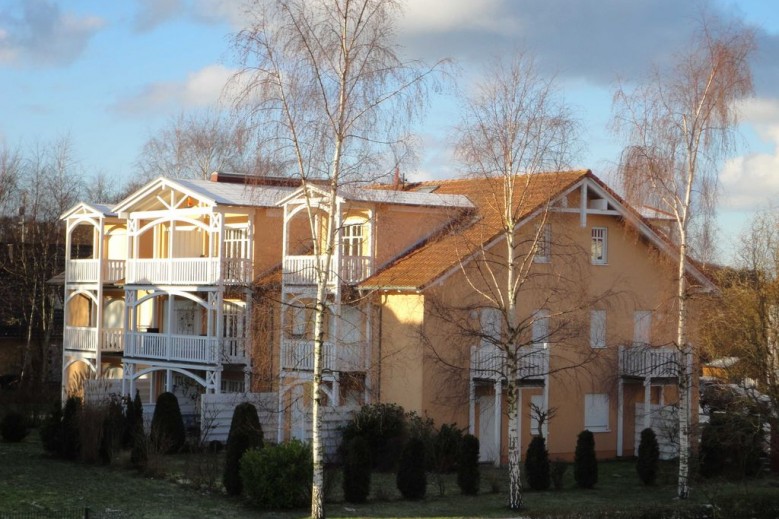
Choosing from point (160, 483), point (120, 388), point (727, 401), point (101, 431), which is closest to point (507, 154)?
point (727, 401)

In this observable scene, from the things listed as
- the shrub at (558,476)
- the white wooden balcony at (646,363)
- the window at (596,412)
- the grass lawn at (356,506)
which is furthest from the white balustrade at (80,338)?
the shrub at (558,476)

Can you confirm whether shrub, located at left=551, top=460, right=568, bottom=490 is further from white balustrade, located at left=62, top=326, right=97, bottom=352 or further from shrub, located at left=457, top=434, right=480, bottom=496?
white balustrade, located at left=62, top=326, right=97, bottom=352

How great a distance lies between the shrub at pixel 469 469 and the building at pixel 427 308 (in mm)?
3029

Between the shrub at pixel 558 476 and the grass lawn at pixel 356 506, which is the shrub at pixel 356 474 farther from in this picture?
the shrub at pixel 558 476

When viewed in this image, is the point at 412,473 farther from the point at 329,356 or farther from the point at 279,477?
the point at 329,356

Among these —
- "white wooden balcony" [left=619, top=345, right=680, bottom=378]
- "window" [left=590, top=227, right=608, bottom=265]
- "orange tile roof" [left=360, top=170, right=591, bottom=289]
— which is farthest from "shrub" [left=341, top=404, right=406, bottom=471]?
"window" [left=590, top=227, right=608, bottom=265]

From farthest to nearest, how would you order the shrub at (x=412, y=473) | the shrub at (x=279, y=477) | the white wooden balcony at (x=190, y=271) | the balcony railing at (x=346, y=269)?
the white wooden balcony at (x=190, y=271), the balcony railing at (x=346, y=269), the shrub at (x=412, y=473), the shrub at (x=279, y=477)

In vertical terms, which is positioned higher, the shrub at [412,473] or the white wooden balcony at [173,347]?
the white wooden balcony at [173,347]

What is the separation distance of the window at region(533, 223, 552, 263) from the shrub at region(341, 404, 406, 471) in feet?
18.7

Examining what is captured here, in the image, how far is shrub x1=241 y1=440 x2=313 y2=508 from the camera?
74.7 feet

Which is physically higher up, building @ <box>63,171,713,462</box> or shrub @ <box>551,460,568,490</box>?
building @ <box>63,171,713,462</box>

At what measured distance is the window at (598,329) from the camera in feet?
110

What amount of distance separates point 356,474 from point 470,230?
6884mm

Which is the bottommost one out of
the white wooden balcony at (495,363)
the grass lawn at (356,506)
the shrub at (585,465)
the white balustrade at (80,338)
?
the grass lawn at (356,506)
